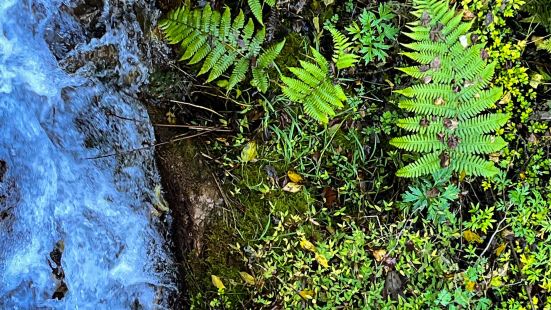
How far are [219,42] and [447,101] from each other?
60.6 inches

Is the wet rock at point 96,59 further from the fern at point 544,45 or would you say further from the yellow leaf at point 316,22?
the fern at point 544,45

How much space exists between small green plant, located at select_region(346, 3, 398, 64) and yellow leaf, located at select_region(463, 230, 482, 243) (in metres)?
1.31

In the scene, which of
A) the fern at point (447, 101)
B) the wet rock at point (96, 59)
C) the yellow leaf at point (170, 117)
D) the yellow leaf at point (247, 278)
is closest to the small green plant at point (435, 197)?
the fern at point (447, 101)

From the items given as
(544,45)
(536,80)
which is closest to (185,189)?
(536,80)

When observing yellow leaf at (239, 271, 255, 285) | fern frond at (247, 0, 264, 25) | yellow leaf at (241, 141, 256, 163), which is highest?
fern frond at (247, 0, 264, 25)

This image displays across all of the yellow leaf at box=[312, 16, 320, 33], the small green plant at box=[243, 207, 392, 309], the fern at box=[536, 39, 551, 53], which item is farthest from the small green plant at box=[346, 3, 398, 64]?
the small green plant at box=[243, 207, 392, 309]

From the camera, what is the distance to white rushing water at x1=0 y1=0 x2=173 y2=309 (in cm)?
332

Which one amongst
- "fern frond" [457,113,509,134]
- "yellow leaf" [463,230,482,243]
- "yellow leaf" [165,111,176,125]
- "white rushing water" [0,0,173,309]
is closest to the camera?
"fern frond" [457,113,509,134]

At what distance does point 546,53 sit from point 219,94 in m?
2.32

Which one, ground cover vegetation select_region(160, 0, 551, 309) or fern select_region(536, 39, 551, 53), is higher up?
fern select_region(536, 39, 551, 53)

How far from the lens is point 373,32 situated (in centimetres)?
349

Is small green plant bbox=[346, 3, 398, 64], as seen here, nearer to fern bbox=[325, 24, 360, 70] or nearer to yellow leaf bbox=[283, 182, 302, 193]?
fern bbox=[325, 24, 360, 70]

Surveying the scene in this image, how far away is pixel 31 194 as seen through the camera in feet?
11.3

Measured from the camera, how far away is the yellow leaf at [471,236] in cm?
343
